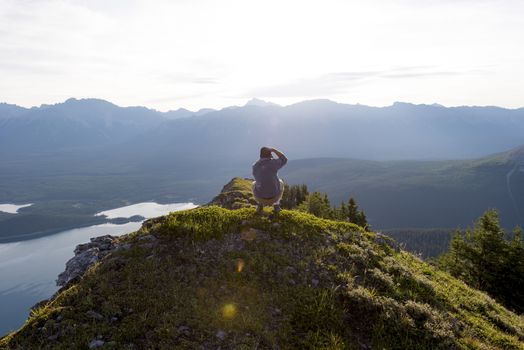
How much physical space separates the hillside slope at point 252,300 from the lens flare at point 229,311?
32mm

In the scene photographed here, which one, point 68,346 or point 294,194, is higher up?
point 68,346

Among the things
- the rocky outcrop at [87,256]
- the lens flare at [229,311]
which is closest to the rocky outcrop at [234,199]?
the rocky outcrop at [87,256]

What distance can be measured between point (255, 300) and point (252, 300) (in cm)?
10

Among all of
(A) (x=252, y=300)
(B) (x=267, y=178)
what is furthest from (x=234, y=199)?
(A) (x=252, y=300)

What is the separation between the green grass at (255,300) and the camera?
30.0 feet

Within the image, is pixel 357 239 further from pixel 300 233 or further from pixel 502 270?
pixel 502 270

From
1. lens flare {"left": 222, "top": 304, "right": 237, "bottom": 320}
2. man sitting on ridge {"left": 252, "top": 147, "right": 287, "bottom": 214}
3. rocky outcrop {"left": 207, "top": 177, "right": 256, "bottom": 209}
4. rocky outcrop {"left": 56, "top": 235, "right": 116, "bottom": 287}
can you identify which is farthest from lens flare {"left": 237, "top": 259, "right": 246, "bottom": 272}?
rocky outcrop {"left": 207, "top": 177, "right": 256, "bottom": 209}

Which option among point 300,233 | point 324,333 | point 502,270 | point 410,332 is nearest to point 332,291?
point 324,333

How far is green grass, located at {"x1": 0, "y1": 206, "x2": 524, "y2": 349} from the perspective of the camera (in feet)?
30.0

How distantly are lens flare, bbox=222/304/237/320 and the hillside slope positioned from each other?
3cm

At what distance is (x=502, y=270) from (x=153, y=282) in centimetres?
3849

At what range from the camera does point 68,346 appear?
8.34 metres

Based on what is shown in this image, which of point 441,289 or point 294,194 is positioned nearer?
point 441,289

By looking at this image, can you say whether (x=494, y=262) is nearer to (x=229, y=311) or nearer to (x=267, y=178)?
(x=267, y=178)
